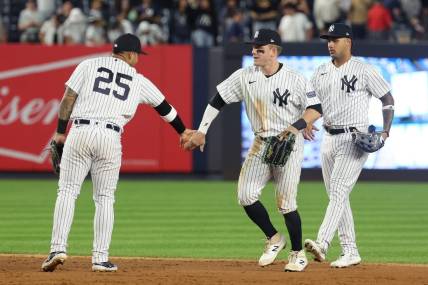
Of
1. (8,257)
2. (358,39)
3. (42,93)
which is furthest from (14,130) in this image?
(8,257)

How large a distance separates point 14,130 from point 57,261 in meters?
13.4

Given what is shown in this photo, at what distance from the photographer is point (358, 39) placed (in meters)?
23.7

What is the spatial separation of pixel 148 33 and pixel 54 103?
248 cm

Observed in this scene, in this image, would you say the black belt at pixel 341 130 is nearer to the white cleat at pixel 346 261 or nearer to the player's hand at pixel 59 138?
the white cleat at pixel 346 261

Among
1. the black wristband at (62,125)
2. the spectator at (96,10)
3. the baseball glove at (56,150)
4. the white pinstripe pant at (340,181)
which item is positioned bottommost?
the white pinstripe pant at (340,181)

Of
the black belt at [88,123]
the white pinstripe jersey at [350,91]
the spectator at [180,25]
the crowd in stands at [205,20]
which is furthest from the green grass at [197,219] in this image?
the spectator at [180,25]

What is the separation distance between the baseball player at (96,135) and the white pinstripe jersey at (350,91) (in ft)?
6.09

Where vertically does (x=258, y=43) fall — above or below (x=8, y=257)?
above

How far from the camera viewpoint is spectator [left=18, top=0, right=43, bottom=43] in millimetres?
24734

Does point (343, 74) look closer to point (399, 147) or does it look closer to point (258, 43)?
point (258, 43)

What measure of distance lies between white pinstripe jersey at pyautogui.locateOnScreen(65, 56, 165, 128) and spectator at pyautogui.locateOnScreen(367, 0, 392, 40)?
14108mm

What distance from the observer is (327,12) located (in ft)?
78.7

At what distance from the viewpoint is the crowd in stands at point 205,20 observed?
23.9 meters

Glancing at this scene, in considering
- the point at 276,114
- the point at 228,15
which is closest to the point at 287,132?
the point at 276,114
